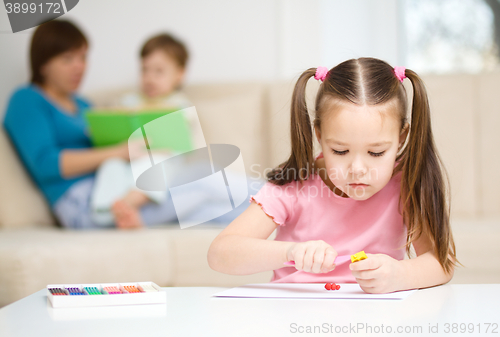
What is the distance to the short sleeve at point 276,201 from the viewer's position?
80 cm

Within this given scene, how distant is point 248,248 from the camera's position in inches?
28.1

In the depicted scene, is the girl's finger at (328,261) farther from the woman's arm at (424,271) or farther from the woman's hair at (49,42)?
the woman's hair at (49,42)

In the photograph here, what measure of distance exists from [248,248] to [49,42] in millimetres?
1442

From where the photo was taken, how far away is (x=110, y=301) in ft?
1.87

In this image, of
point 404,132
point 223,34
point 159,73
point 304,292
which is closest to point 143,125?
point 159,73

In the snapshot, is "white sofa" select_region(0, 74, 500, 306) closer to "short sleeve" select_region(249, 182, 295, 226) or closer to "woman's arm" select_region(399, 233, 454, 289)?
"short sleeve" select_region(249, 182, 295, 226)

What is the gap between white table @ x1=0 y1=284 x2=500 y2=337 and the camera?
1.49ft

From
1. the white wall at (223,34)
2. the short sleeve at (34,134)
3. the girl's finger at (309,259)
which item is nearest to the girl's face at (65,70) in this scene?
the short sleeve at (34,134)

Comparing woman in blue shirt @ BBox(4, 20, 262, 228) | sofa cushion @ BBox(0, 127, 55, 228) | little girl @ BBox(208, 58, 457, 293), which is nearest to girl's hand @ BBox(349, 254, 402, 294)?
little girl @ BBox(208, 58, 457, 293)

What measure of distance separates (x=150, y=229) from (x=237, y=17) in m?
1.20

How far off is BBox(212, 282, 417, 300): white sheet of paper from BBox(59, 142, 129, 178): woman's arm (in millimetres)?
1114

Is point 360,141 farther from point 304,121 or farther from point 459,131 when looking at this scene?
point 459,131

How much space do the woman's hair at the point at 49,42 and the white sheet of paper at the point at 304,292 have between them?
148 cm

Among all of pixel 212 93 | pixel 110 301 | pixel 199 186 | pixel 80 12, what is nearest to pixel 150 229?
pixel 199 186
